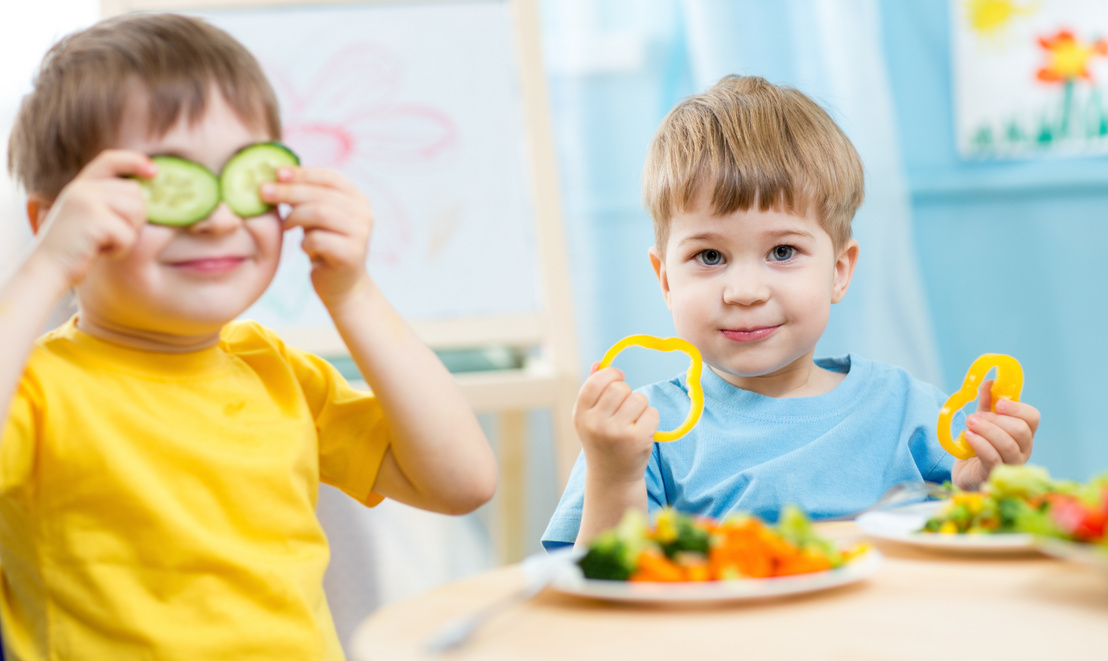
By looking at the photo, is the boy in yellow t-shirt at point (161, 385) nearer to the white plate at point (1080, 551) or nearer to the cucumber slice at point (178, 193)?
the cucumber slice at point (178, 193)

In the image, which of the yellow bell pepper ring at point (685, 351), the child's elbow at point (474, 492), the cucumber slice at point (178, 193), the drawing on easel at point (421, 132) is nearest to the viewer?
the cucumber slice at point (178, 193)

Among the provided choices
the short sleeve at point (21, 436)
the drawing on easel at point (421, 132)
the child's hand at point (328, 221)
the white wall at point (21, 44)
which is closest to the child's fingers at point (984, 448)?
the child's hand at point (328, 221)

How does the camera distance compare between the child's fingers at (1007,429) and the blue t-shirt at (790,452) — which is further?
the blue t-shirt at (790,452)

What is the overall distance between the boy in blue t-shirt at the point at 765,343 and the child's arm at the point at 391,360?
0.66 ft

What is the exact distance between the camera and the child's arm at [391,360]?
789 mm

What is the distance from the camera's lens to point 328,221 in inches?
31.0

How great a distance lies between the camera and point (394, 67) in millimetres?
1974

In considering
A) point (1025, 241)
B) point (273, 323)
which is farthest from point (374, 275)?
point (1025, 241)

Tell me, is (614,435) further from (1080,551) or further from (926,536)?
(1080,551)

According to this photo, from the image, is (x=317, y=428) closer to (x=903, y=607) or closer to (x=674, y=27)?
(x=903, y=607)

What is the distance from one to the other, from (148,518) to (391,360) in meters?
0.22

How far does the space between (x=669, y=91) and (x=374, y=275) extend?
929 millimetres


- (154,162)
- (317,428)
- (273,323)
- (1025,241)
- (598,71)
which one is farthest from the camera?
(1025,241)

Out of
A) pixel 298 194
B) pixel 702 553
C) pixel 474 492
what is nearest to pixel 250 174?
pixel 298 194
